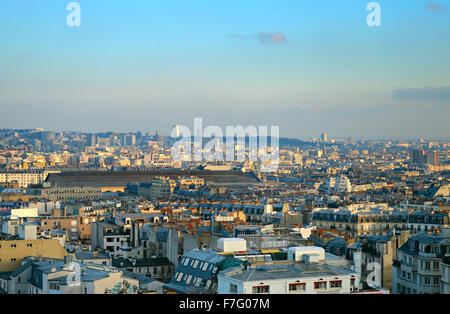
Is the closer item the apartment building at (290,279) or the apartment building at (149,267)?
the apartment building at (290,279)

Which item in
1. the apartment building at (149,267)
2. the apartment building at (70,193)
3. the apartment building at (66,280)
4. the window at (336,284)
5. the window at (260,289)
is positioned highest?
the window at (260,289)

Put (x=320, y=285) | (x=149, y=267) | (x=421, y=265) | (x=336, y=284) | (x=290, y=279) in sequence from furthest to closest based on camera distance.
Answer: (x=149, y=267), (x=421, y=265), (x=336, y=284), (x=320, y=285), (x=290, y=279)

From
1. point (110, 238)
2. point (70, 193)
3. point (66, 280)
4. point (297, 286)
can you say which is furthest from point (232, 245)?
point (70, 193)

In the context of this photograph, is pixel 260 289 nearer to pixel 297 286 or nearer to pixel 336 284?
pixel 297 286

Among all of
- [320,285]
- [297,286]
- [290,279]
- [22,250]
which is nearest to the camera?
[290,279]

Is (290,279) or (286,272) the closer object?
(290,279)

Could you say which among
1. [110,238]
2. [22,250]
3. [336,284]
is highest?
[336,284]

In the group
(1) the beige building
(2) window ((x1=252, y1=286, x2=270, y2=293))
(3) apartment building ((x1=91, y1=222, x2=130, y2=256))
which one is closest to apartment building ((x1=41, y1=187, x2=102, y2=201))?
(3) apartment building ((x1=91, y1=222, x2=130, y2=256))

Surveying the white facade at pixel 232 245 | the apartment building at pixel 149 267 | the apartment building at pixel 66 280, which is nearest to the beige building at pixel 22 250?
the apartment building at pixel 66 280

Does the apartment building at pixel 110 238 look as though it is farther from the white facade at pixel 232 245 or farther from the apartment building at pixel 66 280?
the apartment building at pixel 66 280

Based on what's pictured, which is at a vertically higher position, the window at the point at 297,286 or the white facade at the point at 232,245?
the white facade at the point at 232,245

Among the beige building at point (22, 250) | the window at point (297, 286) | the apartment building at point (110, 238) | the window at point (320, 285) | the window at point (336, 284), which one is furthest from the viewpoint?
the apartment building at point (110, 238)
